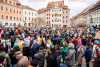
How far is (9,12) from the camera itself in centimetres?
9888

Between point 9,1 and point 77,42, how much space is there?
269 feet

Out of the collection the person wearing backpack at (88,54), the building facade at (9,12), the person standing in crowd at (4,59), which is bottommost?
the person wearing backpack at (88,54)

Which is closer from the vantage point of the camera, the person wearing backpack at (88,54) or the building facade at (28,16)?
the person wearing backpack at (88,54)

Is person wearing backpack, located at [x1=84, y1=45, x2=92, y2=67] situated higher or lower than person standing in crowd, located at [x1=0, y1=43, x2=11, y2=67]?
lower

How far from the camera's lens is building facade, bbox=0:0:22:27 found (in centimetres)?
9362

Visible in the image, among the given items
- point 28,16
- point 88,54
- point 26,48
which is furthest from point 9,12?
point 88,54

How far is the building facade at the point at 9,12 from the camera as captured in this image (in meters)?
93.6

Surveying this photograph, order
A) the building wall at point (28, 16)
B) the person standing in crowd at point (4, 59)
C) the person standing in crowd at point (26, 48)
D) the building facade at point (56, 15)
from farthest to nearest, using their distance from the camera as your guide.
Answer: the building facade at point (56, 15), the building wall at point (28, 16), the person standing in crowd at point (26, 48), the person standing in crowd at point (4, 59)

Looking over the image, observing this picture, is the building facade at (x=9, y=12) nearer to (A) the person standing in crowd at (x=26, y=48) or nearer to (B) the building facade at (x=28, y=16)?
(B) the building facade at (x=28, y=16)

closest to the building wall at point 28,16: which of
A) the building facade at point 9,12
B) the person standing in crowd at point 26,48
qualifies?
the building facade at point 9,12

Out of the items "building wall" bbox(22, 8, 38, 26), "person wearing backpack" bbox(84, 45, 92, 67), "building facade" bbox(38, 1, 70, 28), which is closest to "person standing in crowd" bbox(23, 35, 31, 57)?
"person wearing backpack" bbox(84, 45, 92, 67)

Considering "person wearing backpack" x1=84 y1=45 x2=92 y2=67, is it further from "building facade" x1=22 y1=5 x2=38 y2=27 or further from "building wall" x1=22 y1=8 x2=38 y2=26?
"building facade" x1=22 y1=5 x2=38 y2=27

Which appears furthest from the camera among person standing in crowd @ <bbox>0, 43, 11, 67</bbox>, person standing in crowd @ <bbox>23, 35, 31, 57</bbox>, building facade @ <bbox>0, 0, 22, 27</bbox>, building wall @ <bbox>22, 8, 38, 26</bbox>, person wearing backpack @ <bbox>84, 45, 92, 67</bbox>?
building wall @ <bbox>22, 8, 38, 26</bbox>

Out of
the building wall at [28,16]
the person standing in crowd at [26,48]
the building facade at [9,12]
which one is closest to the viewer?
the person standing in crowd at [26,48]
